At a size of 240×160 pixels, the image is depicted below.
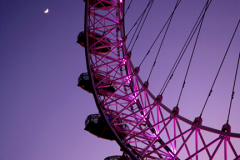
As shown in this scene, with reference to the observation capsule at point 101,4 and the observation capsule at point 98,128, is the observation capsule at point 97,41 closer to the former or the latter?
the observation capsule at point 101,4

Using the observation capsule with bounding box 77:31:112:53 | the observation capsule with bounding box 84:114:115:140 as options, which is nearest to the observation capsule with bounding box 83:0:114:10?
the observation capsule with bounding box 77:31:112:53

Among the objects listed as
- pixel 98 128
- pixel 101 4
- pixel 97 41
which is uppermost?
pixel 101 4

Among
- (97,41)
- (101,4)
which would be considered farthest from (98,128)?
(101,4)

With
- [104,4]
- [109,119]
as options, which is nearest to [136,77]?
[109,119]

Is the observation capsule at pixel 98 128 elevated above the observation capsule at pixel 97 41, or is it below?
below

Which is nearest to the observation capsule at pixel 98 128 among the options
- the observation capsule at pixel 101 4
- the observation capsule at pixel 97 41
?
the observation capsule at pixel 97 41

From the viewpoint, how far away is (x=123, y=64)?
19297 millimetres

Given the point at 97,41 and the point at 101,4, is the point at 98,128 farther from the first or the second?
the point at 101,4

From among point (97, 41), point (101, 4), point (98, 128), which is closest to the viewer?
point (98, 128)

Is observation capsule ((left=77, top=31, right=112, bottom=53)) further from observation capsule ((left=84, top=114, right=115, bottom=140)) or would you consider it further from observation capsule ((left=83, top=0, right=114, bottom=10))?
observation capsule ((left=84, top=114, right=115, bottom=140))

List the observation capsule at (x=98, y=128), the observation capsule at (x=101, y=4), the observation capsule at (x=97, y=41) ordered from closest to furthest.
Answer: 1. the observation capsule at (x=98, y=128)
2. the observation capsule at (x=97, y=41)
3. the observation capsule at (x=101, y=4)

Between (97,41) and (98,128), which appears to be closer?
(98,128)

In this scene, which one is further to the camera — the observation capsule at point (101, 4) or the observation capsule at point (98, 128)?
the observation capsule at point (101, 4)

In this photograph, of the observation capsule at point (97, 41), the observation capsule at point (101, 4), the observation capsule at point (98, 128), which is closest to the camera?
the observation capsule at point (98, 128)
